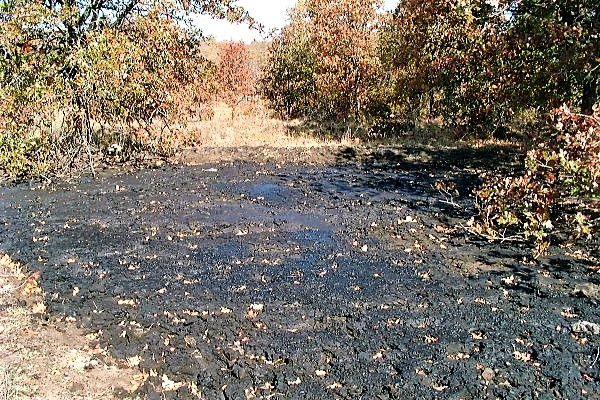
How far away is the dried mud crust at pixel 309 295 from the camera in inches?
175

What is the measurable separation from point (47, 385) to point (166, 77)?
10.4 m

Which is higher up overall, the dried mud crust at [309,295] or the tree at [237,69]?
the tree at [237,69]

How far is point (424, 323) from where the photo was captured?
530cm

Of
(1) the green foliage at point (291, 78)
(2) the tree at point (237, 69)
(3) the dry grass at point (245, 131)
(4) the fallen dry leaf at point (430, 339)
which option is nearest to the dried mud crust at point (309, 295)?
(4) the fallen dry leaf at point (430, 339)

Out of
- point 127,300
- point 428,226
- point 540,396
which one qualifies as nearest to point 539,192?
point 540,396

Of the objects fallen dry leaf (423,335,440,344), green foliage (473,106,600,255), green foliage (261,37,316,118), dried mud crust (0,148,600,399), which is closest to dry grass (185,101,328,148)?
green foliage (261,37,316,118)

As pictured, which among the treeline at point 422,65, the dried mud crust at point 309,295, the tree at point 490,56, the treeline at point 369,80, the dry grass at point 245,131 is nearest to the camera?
the treeline at point 369,80

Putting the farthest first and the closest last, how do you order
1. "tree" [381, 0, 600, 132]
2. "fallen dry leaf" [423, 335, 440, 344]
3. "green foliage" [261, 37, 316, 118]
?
1. "green foliage" [261, 37, 316, 118]
2. "tree" [381, 0, 600, 132]
3. "fallen dry leaf" [423, 335, 440, 344]

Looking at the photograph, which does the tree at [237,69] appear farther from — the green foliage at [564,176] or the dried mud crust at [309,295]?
the green foliage at [564,176]

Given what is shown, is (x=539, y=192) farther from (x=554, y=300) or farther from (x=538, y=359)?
(x=554, y=300)

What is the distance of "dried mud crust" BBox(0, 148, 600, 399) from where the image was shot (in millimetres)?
4438

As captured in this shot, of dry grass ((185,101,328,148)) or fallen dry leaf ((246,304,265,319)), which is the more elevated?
dry grass ((185,101,328,148))

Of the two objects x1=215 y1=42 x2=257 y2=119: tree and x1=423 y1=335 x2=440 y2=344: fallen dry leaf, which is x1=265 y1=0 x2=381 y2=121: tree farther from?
x1=423 y1=335 x2=440 y2=344: fallen dry leaf

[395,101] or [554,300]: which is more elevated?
[395,101]
